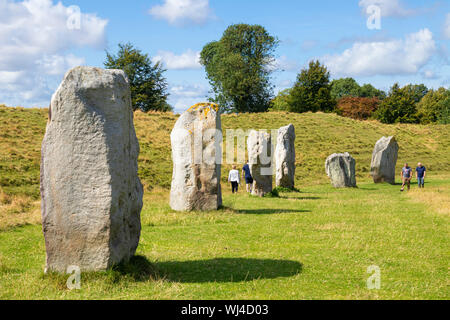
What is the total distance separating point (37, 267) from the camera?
8.60 meters

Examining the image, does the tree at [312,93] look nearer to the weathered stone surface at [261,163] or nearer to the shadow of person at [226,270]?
the weathered stone surface at [261,163]

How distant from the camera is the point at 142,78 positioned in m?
53.1

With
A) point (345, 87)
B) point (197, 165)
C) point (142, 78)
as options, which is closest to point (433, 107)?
point (345, 87)

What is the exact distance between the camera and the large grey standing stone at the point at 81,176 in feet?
23.2

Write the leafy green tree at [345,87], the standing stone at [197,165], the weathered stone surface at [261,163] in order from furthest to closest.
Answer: the leafy green tree at [345,87], the weathered stone surface at [261,163], the standing stone at [197,165]

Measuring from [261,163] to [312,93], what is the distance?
4665cm

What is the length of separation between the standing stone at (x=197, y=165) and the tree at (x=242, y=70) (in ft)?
161

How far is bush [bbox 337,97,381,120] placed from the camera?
74250 mm

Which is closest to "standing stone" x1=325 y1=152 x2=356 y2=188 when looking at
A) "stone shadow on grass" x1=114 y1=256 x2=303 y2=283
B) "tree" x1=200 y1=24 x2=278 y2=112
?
"stone shadow on grass" x1=114 y1=256 x2=303 y2=283

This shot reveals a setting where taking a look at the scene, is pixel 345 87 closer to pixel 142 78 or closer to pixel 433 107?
pixel 433 107

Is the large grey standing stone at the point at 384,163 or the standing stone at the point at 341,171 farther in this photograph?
the large grey standing stone at the point at 384,163

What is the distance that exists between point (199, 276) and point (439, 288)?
140 inches

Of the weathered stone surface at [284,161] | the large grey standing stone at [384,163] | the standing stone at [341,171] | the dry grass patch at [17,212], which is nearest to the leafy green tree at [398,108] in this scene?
the large grey standing stone at [384,163]

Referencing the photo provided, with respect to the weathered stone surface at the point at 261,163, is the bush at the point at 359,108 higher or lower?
higher
